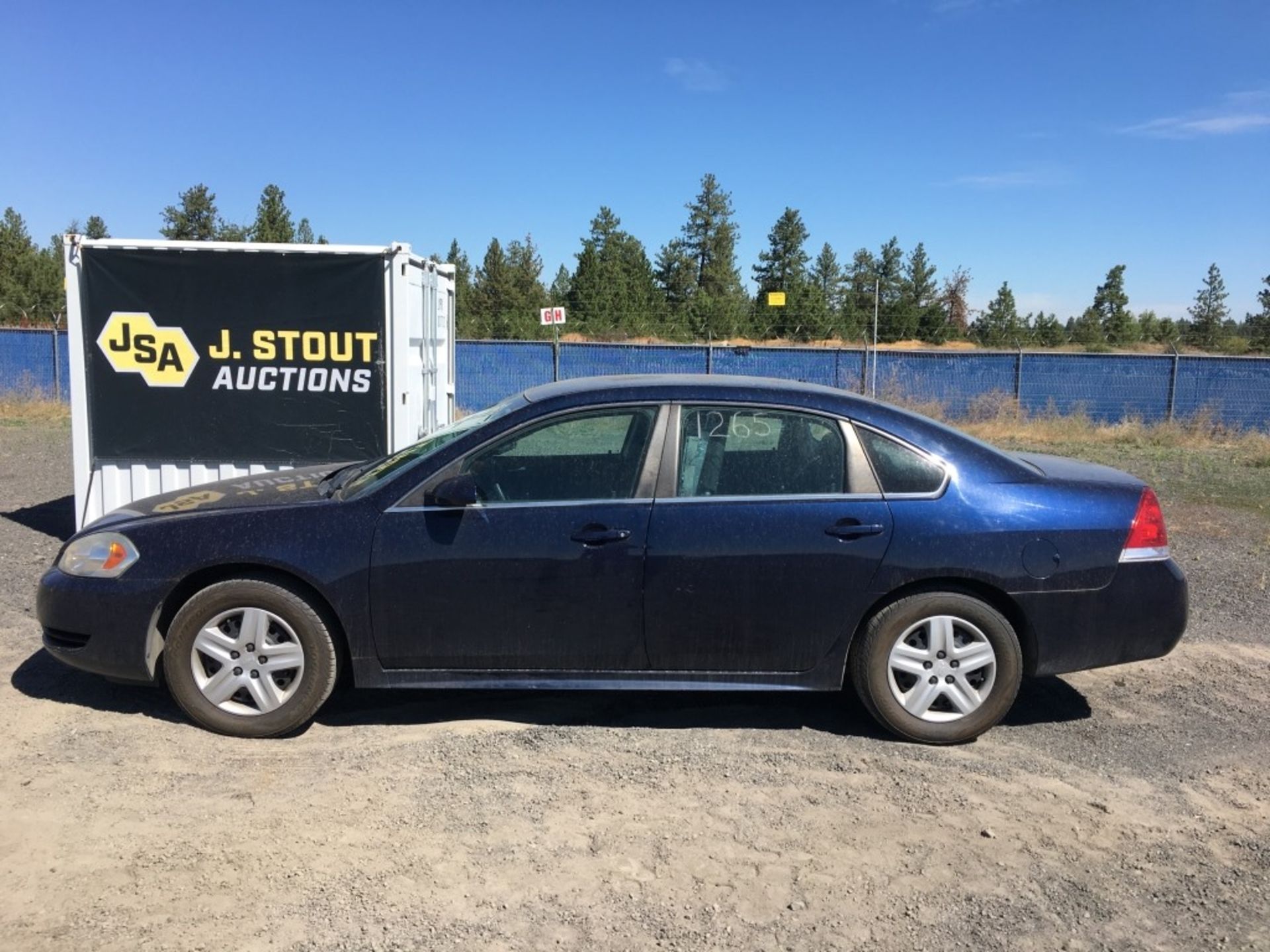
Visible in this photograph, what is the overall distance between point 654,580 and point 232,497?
2.06 meters

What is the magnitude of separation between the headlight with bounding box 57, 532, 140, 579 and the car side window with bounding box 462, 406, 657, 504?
155 centimetres

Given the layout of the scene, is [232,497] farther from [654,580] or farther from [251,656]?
[654,580]

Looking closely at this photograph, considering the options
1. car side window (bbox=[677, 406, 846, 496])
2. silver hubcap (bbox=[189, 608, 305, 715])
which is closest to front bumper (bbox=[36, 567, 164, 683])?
silver hubcap (bbox=[189, 608, 305, 715])

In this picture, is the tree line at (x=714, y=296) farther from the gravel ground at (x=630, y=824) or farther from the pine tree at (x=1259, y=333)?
the gravel ground at (x=630, y=824)

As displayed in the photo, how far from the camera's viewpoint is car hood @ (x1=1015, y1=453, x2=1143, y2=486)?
471 cm

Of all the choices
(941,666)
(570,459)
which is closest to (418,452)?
(570,459)

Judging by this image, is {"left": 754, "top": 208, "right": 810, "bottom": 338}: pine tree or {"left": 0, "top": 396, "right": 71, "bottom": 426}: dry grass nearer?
{"left": 0, "top": 396, "right": 71, "bottom": 426}: dry grass

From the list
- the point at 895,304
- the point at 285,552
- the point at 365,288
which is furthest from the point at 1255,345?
the point at 285,552

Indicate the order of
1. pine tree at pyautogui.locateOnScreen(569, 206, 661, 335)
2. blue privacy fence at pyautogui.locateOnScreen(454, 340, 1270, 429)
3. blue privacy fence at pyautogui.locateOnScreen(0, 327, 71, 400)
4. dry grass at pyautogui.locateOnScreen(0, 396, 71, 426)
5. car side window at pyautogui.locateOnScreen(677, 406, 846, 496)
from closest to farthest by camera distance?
car side window at pyautogui.locateOnScreen(677, 406, 846, 496) → dry grass at pyautogui.locateOnScreen(0, 396, 71, 426) → blue privacy fence at pyautogui.locateOnScreen(454, 340, 1270, 429) → blue privacy fence at pyautogui.locateOnScreen(0, 327, 71, 400) → pine tree at pyautogui.locateOnScreen(569, 206, 661, 335)

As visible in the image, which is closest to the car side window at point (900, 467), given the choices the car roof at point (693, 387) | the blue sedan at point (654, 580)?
the blue sedan at point (654, 580)

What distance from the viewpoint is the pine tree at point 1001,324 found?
3775 centimetres

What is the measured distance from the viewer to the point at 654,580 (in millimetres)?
4352

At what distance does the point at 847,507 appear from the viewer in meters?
4.44

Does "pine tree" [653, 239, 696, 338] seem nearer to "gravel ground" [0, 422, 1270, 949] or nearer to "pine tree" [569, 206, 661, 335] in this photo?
"pine tree" [569, 206, 661, 335]
